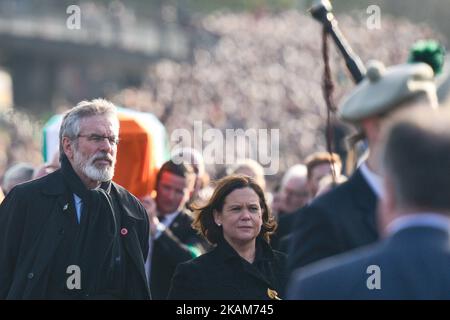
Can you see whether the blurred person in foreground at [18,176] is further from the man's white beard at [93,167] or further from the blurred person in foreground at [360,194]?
the blurred person in foreground at [360,194]

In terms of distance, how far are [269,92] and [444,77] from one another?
2268cm

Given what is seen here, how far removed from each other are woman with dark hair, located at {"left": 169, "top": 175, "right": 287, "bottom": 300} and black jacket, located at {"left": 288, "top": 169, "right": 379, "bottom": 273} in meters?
2.02

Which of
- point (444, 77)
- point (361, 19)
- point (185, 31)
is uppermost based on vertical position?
point (185, 31)

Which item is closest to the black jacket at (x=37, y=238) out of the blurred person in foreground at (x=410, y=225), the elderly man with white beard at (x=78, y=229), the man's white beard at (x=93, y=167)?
the elderly man with white beard at (x=78, y=229)

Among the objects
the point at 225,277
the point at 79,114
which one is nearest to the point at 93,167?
the point at 79,114

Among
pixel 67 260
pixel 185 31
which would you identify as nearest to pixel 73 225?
pixel 67 260

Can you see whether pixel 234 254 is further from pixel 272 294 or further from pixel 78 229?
pixel 78 229

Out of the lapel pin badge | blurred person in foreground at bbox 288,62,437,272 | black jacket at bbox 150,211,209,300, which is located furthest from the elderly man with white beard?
blurred person in foreground at bbox 288,62,437,272

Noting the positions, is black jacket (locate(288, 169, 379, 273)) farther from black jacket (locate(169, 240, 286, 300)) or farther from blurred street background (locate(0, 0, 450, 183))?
blurred street background (locate(0, 0, 450, 183))

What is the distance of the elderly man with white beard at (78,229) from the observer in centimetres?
696

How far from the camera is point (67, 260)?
22.9 feet

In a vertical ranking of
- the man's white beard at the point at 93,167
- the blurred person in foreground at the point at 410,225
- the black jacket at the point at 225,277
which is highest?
the man's white beard at the point at 93,167

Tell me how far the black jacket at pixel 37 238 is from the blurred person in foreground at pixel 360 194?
1807 millimetres
